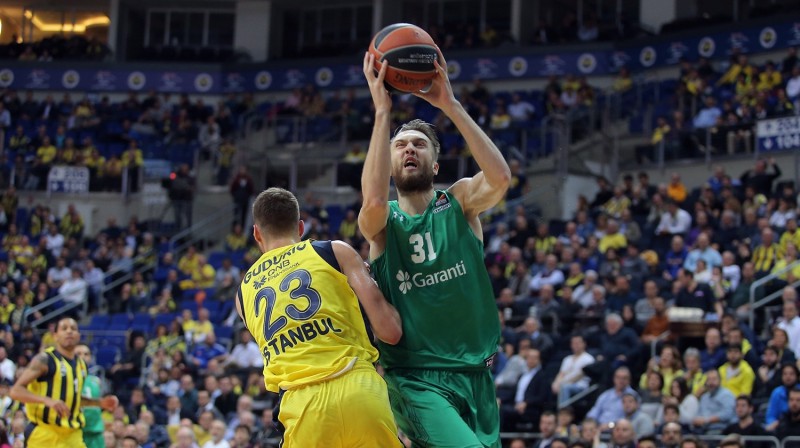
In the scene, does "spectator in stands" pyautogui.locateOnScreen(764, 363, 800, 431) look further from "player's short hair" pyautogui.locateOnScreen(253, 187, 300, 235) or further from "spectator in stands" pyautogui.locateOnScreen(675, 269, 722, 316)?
"player's short hair" pyautogui.locateOnScreen(253, 187, 300, 235)

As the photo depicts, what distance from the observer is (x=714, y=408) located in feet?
45.0

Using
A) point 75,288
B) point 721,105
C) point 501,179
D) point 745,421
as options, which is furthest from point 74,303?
point 501,179

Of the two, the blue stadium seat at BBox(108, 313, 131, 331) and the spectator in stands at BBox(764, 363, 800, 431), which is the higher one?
the spectator in stands at BBox(764, 363, 800, 431)

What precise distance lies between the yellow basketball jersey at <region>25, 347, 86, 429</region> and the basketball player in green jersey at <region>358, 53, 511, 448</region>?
5.15 meters

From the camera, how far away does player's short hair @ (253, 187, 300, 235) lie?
6211 millimetres

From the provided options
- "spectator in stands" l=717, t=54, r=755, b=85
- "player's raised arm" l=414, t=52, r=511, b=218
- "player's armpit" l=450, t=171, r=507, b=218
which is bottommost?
"player's armpit" l=450, t=171, r=507, b=218

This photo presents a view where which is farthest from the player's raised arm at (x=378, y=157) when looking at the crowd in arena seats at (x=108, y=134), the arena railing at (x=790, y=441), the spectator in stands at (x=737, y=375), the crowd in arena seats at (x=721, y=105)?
the crowd in arena seats at (x=108, y=134)

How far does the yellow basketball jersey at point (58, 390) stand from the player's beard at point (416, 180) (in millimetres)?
5330

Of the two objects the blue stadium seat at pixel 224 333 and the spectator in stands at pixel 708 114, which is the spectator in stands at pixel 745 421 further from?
the spectator in stands at pixel 708 114

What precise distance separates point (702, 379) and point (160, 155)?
764 inches

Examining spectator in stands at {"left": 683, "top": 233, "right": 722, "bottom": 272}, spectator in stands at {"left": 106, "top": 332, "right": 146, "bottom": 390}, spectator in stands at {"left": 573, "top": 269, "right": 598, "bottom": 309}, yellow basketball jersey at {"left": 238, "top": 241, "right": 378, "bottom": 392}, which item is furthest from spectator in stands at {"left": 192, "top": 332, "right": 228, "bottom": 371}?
yellow basketball jersey at {"left": 238, "top": 241, "right": 378, "bottom": 392}

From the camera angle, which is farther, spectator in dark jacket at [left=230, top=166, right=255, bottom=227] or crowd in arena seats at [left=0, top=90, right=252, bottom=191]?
crowd in arena seats at [left=0, top=90, right=252, bottom=191]

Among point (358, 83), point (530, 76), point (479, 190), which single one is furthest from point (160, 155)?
point (479, 190)

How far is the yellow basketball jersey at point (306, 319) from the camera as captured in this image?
19.4 feet
